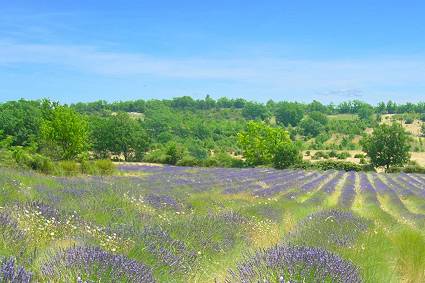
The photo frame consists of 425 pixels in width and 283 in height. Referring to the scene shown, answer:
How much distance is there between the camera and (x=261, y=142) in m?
52.8

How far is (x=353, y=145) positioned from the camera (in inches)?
3575

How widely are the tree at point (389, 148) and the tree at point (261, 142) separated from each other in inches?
365

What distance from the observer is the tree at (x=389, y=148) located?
5106 cm

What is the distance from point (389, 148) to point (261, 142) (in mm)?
13472

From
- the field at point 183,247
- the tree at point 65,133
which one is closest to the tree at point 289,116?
the tree at point 65,133

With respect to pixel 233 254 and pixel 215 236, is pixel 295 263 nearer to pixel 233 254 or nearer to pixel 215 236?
pixel 233 254

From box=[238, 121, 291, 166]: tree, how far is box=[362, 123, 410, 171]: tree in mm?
9263

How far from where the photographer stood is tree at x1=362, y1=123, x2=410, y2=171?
51062mm

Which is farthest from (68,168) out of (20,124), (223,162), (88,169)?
(20,124)

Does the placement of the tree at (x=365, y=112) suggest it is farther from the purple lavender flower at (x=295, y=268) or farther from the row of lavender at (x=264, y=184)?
the purple lavender flower at (x=295, y=268)

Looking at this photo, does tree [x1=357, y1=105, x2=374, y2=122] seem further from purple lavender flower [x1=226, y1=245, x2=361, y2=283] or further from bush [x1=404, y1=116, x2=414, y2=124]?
purple lavender flower [x1=226, y1=245, x2=361, y2=283]

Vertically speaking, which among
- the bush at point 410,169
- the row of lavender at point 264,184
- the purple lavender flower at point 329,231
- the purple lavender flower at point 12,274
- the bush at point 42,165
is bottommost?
the bush at point 410,169

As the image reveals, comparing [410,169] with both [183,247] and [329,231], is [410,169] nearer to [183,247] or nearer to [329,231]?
[329,231]

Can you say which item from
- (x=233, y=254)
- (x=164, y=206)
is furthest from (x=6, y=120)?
(x=233, y=254)
